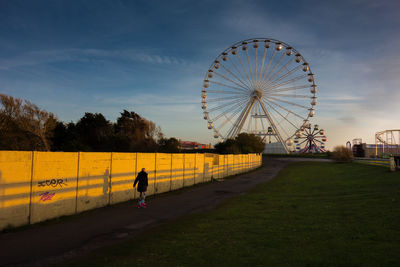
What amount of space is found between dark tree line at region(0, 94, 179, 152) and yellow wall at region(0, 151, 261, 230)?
32.2 metres

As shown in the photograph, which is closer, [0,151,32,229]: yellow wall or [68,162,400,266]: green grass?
[68,162,400,266]: green grass

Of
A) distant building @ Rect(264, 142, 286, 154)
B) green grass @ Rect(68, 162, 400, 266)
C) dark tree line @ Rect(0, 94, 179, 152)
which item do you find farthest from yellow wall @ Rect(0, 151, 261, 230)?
distant building @ Rect(264, 142, 286, 154)

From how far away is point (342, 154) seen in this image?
52.8 meters

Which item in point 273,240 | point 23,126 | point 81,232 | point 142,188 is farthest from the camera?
point 23,126

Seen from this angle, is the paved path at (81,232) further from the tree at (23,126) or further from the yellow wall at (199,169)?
the tree at (23,126)

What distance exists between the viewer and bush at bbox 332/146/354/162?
171 ft

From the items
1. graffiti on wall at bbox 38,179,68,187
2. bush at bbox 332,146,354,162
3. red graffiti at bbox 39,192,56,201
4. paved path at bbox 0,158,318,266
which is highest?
bush at bbox 332,146,354,162

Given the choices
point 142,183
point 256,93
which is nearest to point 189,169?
point 142,183

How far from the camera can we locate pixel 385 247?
6.41 m

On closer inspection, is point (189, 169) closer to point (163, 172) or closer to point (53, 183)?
point (163, 172)

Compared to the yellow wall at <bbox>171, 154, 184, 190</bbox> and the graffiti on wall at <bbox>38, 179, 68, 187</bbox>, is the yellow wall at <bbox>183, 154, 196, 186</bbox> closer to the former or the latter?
the yellow wall at <bbox>171, 154, 184, 190</bbox>

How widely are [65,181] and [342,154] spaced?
5194 centimetres

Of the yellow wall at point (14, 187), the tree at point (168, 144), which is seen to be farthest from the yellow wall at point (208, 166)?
the tree at point (168, 144)

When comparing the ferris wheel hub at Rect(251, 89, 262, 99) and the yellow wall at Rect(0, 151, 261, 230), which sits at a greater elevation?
the ferris wheel hub at Rect(251, 89, 262, 99)
